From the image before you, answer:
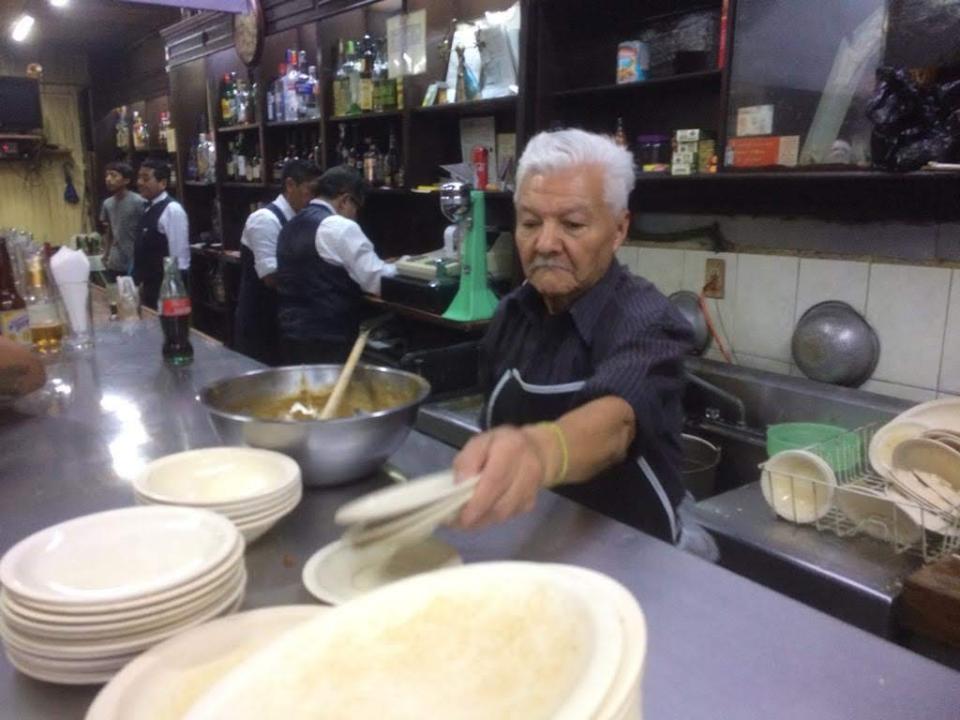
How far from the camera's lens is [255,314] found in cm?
458

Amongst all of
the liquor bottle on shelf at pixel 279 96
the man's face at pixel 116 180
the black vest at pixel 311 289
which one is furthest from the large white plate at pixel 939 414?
the man's face at pixel 116 180

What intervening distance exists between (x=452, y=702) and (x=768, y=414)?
6.40ft

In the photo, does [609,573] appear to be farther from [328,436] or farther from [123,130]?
[123,130]

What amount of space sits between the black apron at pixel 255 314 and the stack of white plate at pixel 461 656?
13.5ft

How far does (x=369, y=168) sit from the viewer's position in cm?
395

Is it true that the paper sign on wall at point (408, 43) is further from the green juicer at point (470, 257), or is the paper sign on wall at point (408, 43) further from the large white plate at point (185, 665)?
the large white plate at point (185, 665)

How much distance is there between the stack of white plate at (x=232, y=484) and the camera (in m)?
0.95

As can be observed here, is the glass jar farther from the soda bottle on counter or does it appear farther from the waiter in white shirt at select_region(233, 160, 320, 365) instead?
the waiter in white shirt at select_region(233, 160, 320, 365)

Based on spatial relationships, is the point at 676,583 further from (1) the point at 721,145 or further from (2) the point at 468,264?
(2) the point at 468,264

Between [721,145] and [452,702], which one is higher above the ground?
[721,145]

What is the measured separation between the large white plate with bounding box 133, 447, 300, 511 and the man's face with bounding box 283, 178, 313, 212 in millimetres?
3187

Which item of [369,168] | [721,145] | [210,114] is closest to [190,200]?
[210,114]

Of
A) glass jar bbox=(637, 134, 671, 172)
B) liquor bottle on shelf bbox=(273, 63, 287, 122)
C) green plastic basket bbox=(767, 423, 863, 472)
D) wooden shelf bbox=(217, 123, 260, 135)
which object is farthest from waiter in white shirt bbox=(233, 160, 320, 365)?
green plastic basket bbox=(767, 423, 863, 472)

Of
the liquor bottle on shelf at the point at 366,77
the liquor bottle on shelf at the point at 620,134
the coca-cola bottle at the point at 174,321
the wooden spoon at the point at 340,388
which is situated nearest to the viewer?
the wooden spoon at the point at 340,388
